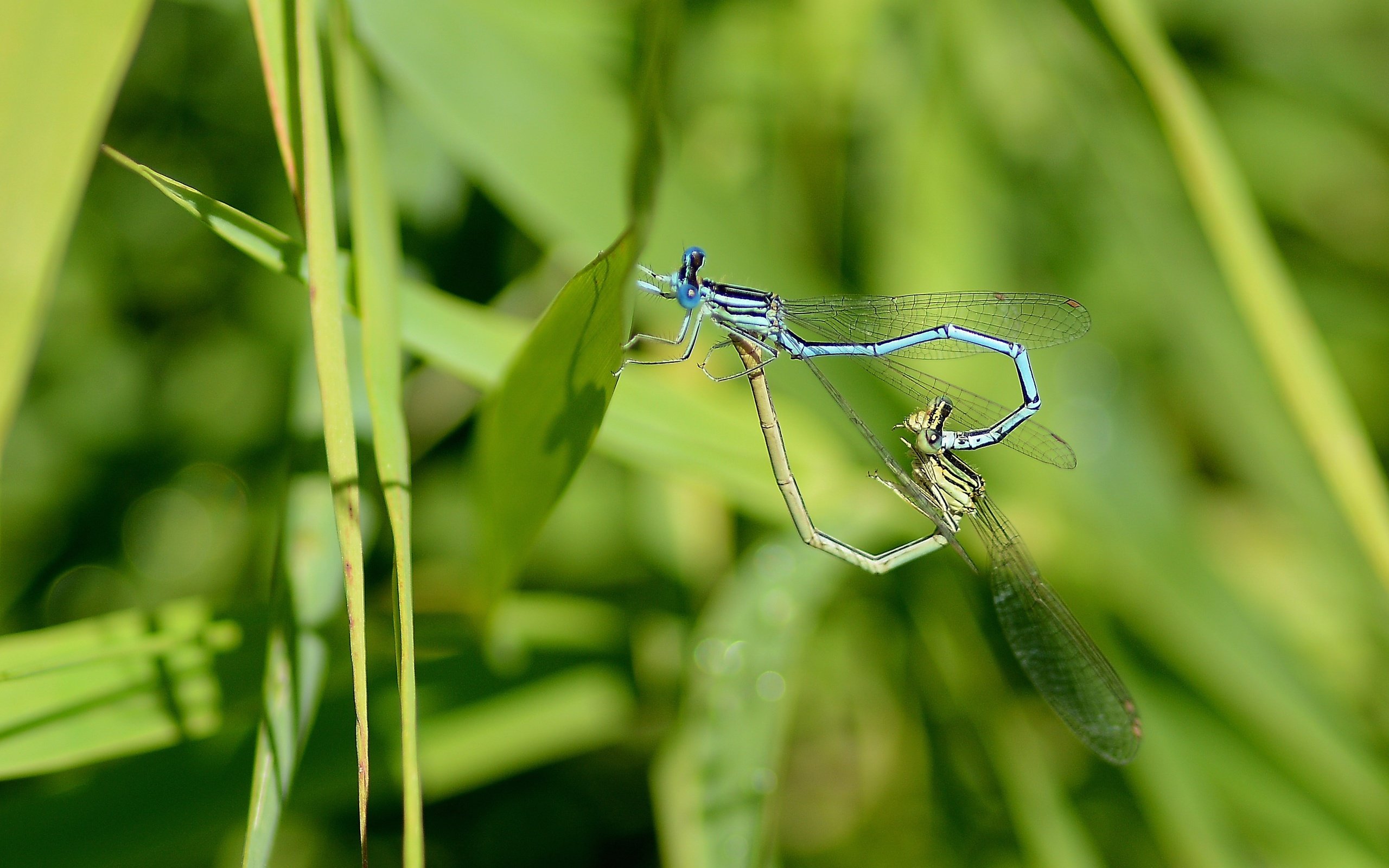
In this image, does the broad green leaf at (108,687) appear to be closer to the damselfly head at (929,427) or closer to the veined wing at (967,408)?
the damselfly head at (929,427)

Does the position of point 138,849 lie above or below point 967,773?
below

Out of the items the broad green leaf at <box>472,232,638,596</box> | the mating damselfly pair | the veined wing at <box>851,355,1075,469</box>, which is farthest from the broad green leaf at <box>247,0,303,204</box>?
the veined wing at <box>851,355,1075,469</box>

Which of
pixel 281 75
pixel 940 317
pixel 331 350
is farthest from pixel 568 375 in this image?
pixel 940 317

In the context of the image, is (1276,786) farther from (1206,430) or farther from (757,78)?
(757,78)

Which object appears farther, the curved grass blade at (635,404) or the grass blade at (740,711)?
the grass blade at (740,711)

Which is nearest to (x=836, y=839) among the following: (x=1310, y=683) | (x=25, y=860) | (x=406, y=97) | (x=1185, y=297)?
(x=1310, y=683)

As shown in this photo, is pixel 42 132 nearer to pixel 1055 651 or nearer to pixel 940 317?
pixel 940 317

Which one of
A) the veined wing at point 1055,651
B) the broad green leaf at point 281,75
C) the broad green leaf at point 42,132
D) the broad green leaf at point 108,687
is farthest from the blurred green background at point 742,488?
the broad green leaf at point 42,132
